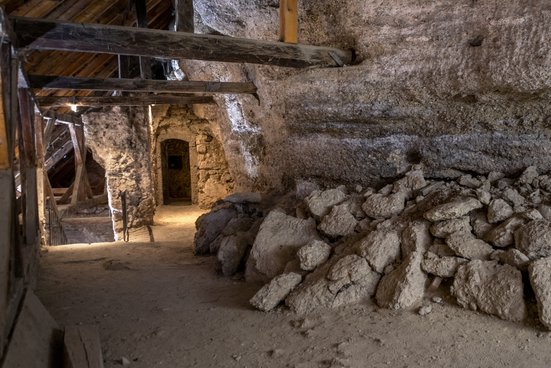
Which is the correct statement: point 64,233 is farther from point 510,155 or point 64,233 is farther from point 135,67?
point 510,155

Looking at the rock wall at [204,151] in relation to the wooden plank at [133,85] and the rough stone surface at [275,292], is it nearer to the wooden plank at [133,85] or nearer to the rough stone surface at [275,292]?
the wooden plank at [133,85]

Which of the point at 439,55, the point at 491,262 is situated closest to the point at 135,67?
the point at 439,55

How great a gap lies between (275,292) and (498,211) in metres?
2.00

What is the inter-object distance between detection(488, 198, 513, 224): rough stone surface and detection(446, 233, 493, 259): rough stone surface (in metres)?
0.23

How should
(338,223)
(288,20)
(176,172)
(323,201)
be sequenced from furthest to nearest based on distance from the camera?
(176,172)
(323,201)
(338,223)
(288,20)

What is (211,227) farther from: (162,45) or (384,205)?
(162,45)

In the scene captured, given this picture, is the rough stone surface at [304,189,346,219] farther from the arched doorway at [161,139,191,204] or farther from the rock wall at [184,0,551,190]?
the arched doorway at [161,139,191,204]

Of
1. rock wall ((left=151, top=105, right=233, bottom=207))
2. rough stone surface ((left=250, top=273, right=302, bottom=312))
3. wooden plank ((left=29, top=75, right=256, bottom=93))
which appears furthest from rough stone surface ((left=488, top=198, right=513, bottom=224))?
rock wall ((left=151, top=105, right=233, bottom=207))

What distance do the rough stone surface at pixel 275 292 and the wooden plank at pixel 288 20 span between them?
7.61 ft

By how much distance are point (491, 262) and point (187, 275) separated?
132 inches

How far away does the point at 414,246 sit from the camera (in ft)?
11.7

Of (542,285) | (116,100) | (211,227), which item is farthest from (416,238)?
(116,100)

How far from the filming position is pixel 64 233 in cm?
1075

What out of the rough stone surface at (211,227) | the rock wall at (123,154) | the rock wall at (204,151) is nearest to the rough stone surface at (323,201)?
the rough stone surface at (211,227)
